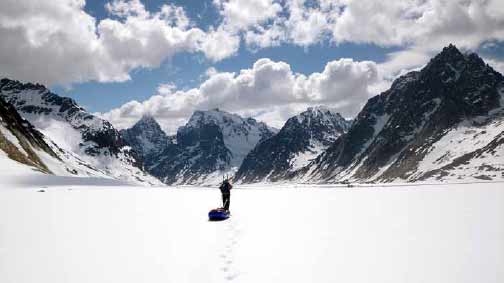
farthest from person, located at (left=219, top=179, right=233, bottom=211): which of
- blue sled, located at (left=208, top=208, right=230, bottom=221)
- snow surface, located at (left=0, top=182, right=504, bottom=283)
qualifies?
snow surface, located at (left=0, top=182, right=504, bottom=283)

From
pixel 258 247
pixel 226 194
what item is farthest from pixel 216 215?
pixel 258 247

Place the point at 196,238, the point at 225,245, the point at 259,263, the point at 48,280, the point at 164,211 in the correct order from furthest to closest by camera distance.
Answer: the point at 164,211
the point at 196,238
the point at 225,245
the point at 259,263
the point at 48,280

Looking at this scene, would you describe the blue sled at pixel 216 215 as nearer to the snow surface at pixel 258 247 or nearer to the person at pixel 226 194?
the snow surface at pixel 258 247

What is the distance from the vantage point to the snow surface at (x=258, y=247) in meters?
11.0

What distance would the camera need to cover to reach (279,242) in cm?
1587

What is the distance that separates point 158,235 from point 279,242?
5.16 meters

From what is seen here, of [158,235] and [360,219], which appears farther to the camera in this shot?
[360,219]

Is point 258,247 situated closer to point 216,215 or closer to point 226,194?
point 216,215

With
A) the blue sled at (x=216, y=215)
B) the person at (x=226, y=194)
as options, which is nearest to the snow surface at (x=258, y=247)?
the blue sled at (x=216, y=215)

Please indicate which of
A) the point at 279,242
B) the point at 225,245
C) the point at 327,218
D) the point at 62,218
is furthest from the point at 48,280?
the point at 327,218

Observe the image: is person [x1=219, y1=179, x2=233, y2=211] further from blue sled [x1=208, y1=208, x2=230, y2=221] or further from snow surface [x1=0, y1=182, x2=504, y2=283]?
snow surface [x1=0, y1=182, x2=504, y2=283]

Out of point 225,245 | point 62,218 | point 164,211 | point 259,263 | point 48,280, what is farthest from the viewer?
point 164,211

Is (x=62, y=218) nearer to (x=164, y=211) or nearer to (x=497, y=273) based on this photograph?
(x=164, y=211)

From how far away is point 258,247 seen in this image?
15062 mm
